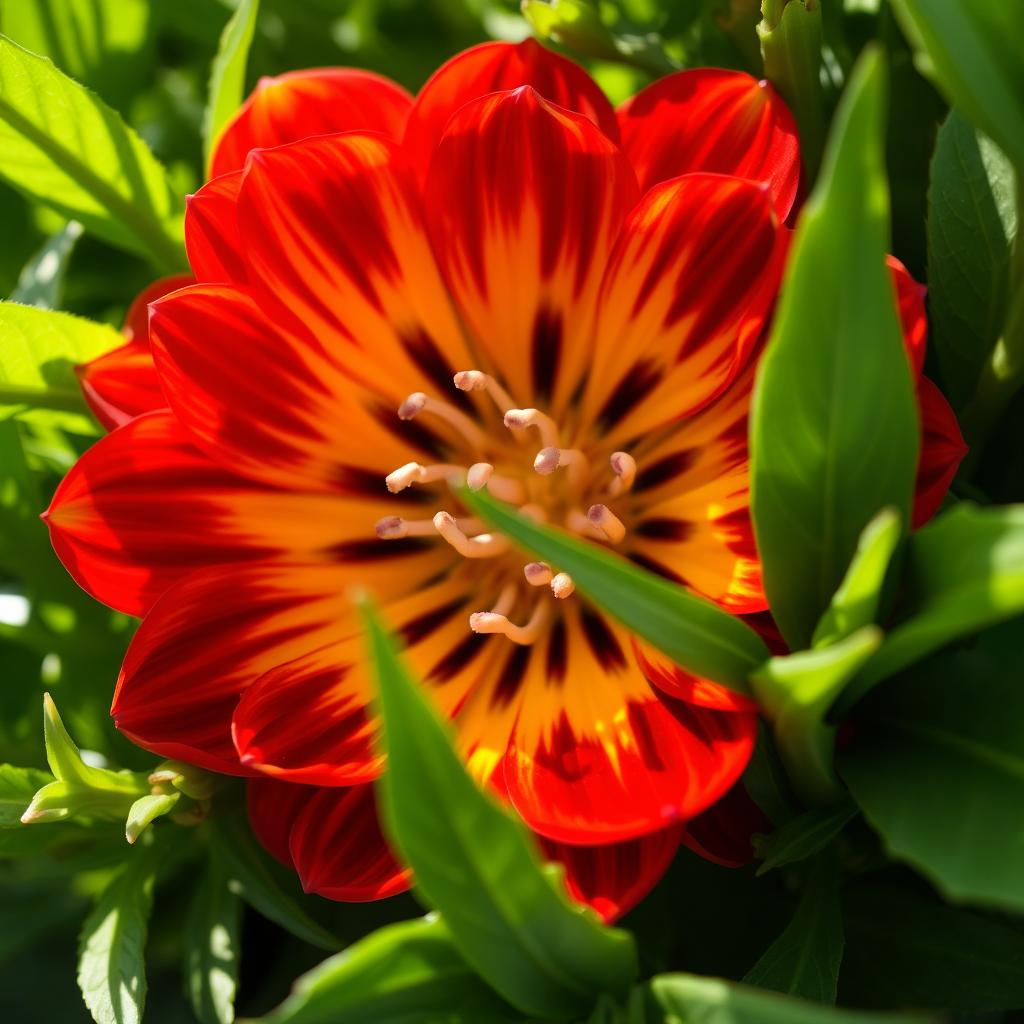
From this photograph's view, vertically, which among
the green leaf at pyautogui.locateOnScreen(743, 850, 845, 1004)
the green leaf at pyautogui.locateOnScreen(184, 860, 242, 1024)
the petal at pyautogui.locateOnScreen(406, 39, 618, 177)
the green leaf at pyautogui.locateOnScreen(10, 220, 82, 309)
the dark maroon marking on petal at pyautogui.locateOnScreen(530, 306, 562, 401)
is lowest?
the green leaf at pyautogui.locateOnScreen(743, 850, 845, 1004)

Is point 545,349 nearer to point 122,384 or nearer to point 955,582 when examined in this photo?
point 122,384

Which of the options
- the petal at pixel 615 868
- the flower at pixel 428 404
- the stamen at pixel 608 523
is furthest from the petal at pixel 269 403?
the petal at pixel 615 868

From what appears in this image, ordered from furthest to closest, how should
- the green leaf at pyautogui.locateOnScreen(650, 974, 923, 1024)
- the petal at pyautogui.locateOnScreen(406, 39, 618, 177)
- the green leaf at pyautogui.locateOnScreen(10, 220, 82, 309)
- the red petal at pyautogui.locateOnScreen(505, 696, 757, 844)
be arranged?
the green leaf at pyautogui.locateOnScreen(10, 220, 82, 309)
the petal at pyautogui.locateOnScreen(406, 39, 618, 177)
the red petal at pyautogui.locateOnScreen(505, 696, 757, 844)
the green leaf at pyautogui.locateOnScreen(650, 974, 923, 1024)

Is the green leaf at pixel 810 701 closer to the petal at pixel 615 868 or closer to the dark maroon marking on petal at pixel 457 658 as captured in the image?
the petal at pixel 615 868

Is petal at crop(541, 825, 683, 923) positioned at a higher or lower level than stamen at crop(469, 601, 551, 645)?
lower

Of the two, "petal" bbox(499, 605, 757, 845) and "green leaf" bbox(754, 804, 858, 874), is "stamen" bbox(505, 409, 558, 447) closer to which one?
"petal" bbox(499, 605, 757, 845)

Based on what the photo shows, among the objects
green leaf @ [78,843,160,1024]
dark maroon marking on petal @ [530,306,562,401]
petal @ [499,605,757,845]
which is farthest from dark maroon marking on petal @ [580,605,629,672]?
green leaf @ [78,843,160,1024]

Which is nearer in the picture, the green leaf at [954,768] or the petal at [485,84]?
the green leaf at [954,768]

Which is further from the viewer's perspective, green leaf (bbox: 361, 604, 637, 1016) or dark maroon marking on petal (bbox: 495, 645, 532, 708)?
dark maroon marking on petal (bbox: 495, 645, 532, 708)
